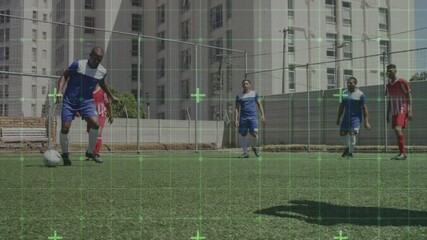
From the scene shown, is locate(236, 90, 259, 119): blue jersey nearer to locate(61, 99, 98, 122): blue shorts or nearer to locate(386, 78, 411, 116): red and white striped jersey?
locate(386, 78, 411, 116): red and white striped jersey

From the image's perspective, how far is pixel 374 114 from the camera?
22.2 metres

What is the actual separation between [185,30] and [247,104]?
30327mm

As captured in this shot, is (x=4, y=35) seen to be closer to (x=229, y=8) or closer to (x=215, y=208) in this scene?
(x=215, y=208)

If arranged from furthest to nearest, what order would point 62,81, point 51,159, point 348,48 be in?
point 348,48 < point 51,159 < point 62,81

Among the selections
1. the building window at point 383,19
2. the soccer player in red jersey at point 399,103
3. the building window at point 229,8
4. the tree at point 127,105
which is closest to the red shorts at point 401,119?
the soccer player in red jersey at point 399,103

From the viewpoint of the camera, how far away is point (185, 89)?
2912 cm

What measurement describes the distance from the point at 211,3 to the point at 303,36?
7.45m

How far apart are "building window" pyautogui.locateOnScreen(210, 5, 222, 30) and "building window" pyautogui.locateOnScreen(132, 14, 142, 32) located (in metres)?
10.1

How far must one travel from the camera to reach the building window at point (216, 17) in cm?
3691

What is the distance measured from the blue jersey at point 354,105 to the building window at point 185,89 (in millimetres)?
17667

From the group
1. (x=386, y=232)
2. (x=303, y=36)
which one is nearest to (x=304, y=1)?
(x=303, y=36)

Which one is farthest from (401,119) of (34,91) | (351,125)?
(34,91)

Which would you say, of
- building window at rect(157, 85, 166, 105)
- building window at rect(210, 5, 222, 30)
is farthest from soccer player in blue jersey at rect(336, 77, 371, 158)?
building window at rect(210, 5, 222, 30)

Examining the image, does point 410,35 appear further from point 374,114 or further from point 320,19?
point 374,114
